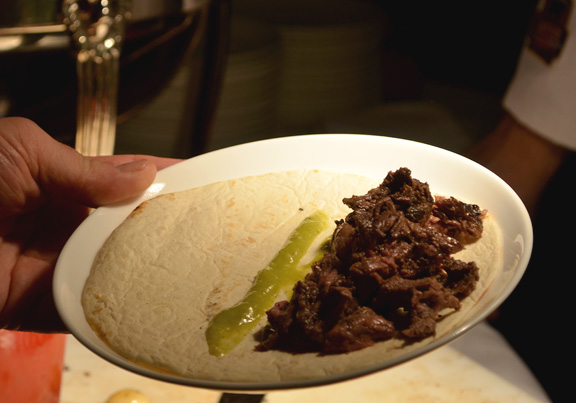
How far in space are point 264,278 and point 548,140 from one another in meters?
1.70

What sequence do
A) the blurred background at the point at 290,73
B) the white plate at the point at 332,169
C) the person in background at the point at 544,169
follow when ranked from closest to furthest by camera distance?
the white plate at the point at 332,169, the person in background at the point at 544,169, the blurred background at the point at 290,73

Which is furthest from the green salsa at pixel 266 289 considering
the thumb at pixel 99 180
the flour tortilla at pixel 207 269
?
the thumb at pixel 99 180

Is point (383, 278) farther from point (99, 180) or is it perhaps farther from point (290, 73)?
point (290, 73)

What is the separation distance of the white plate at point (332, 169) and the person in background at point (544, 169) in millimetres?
1218

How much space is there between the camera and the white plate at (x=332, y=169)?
1023 millimetres

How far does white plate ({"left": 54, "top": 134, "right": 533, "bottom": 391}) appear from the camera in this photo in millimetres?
1023

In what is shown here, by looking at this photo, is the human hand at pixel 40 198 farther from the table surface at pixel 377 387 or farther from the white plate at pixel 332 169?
the table surface at pixel 377 387

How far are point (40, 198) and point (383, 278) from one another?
0.98 metres

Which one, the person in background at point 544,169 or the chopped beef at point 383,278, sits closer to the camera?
the chopped beef at point 383,278

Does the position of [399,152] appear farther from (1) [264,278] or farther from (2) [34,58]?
(2) [34,58]

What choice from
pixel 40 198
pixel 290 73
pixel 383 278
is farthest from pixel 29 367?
pixel 290 73

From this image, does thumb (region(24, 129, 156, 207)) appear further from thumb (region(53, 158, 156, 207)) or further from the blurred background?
the blurred background

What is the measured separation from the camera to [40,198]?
1642 millimetres

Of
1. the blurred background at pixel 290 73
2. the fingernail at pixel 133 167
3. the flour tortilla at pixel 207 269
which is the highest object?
the fingernail at pixel 133 167
